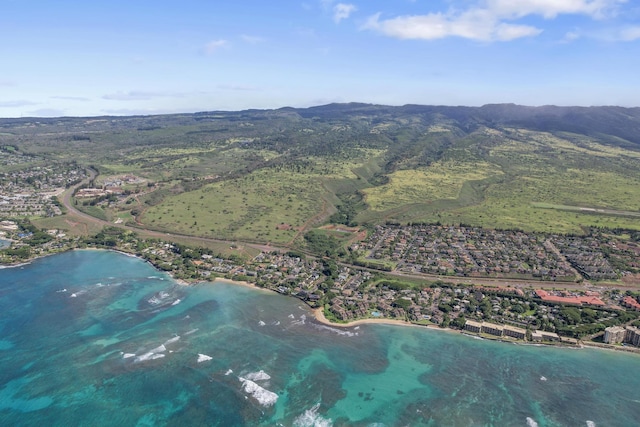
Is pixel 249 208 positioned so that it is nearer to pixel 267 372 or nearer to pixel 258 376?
pixel 267 372

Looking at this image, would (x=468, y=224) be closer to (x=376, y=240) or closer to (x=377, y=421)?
(x=376, y=240)

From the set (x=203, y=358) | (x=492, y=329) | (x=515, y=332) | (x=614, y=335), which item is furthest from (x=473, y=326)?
(x=203, y=358)

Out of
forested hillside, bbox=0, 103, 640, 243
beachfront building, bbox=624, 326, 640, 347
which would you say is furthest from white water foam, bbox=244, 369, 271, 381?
beachfront building, bbox=624, 326, 640, 347

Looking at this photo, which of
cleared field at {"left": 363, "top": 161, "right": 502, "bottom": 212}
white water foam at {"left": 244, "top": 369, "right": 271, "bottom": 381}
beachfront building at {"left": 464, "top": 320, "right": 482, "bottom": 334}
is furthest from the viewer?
cleared field at {"left": 363, "top": 161, "right": 502, "bottom": 212}

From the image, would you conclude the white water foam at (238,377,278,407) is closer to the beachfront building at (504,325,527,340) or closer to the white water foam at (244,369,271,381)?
the white water foam at (244,369,271,381)

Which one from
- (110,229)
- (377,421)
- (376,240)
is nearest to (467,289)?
(376,240)

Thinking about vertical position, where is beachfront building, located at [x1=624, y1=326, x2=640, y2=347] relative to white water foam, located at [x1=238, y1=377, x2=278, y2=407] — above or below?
above
